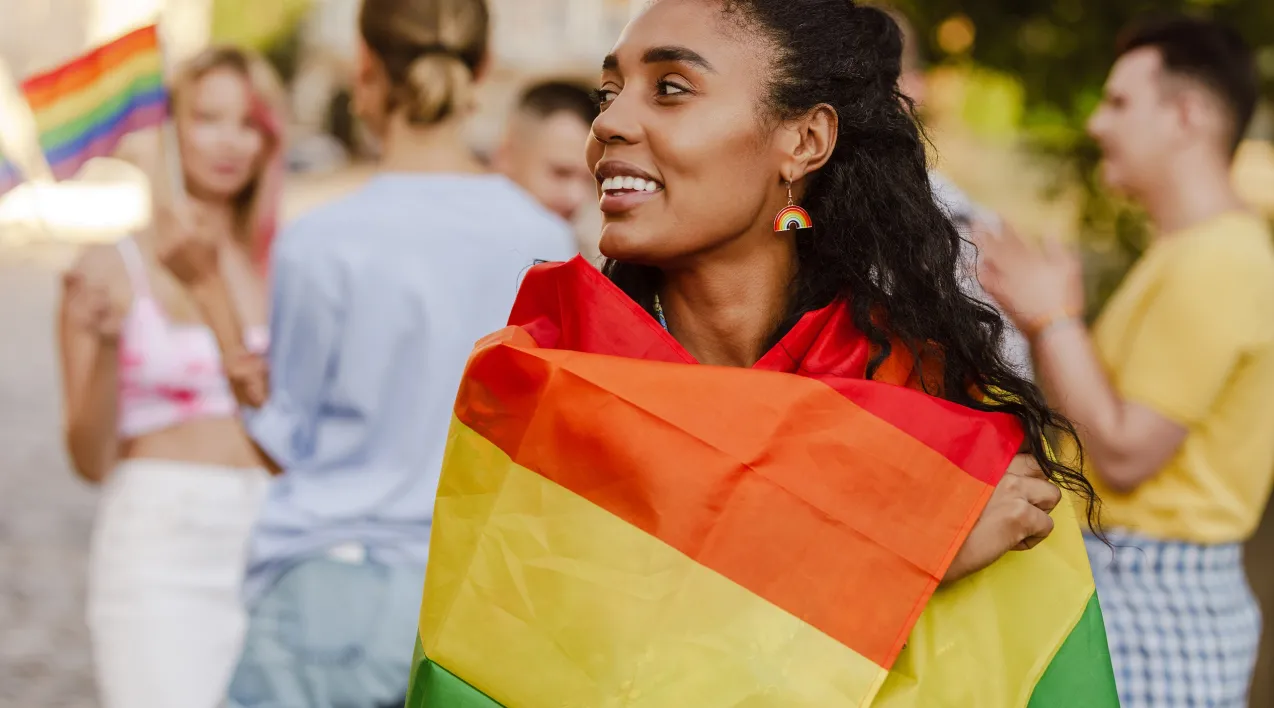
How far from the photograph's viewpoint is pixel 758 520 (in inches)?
70.4

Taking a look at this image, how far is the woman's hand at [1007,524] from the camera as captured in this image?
1834 mm

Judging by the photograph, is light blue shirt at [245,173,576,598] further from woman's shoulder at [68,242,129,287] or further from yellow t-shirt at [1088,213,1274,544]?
yellow t-shirt at [1088,213,1274,544]

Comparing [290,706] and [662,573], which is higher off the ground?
[662,573]

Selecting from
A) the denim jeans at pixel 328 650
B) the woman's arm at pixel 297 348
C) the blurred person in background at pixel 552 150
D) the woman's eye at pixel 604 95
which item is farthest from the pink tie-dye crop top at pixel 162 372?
the woman's eye at pixel 604 95

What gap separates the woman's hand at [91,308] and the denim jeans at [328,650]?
120 centimetres

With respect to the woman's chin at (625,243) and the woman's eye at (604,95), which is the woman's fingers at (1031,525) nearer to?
the woman's chin at (625,243)

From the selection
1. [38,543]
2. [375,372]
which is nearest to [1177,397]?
[375,372]

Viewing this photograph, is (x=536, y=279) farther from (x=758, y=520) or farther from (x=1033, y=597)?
(x=1033, y=597)

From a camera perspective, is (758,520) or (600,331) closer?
(758,520)

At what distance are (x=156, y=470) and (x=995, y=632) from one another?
2288 millimetres

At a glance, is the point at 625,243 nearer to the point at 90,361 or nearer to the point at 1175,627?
the point at 1175,627

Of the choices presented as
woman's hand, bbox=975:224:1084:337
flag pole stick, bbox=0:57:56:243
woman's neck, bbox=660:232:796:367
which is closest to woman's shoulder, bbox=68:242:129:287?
flag pole stick, bbox=0:57:56:243

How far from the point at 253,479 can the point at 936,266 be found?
2.10 m

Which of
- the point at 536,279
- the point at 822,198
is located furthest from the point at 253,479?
the point at 822,198
